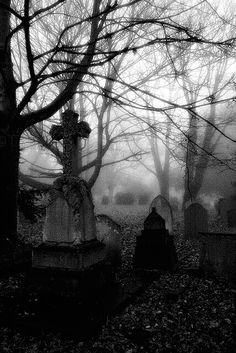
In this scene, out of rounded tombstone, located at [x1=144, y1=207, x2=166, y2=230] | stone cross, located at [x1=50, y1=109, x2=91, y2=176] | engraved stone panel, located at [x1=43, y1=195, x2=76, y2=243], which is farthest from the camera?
rounded tombstone, located at [x1=144, y1=207, x2=166, y2=230]

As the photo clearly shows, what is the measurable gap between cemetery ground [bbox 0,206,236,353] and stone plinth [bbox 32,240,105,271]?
0.63 m

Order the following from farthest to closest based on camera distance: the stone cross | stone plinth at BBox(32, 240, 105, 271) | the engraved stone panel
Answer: the stone cross, the engraved stone panel, stone plinth at BBox(32, 240, 105, 271)

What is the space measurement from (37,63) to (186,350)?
9368 mm

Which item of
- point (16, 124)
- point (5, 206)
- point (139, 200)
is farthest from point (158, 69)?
point (139, 200)

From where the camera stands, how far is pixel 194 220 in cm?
1060

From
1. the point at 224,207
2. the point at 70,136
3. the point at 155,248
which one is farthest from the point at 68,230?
the point at 224,207

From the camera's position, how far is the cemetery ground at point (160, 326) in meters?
3.40

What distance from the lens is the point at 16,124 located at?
237 inches

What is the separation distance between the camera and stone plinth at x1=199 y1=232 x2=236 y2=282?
5844mm

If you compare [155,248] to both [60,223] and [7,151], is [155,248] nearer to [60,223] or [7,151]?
[60,223]

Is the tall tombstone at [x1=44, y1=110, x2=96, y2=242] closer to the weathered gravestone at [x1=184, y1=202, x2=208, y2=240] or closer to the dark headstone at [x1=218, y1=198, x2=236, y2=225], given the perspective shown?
the weathered gravestone at [x1=184, y1=202, x2=208, y2=240]

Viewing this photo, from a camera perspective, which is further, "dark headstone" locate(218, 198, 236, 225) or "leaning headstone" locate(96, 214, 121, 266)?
"dark headstone" locate(218, 198, 236, 225)

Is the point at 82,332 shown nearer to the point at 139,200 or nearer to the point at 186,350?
the point at 186,350

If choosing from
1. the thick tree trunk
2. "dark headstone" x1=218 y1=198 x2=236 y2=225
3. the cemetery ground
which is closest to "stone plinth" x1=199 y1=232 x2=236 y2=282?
the cemetery ground
